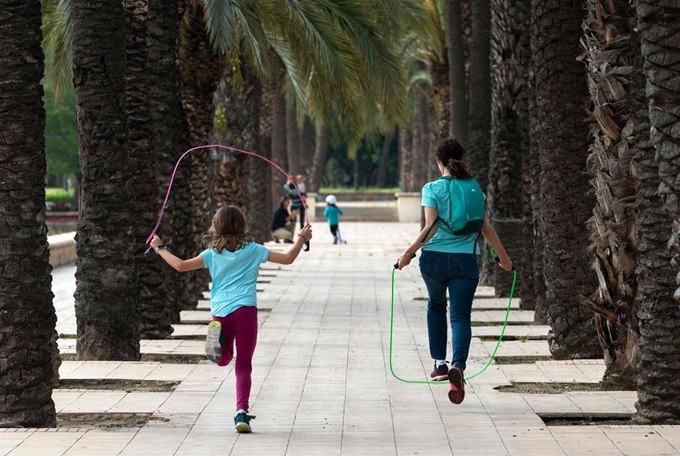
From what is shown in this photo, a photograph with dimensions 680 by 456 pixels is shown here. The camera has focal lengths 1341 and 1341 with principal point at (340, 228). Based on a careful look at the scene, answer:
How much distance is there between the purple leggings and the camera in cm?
814

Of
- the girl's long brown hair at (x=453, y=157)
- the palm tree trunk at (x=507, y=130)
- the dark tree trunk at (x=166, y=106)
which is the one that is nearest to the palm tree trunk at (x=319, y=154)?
the palm tree trunk at (x=507, y=130)

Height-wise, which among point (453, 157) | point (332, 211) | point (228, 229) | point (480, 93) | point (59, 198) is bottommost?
point (59, 198)

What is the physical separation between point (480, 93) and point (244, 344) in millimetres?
13088

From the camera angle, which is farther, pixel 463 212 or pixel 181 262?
pixel 463 212

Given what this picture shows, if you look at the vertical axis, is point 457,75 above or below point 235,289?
above

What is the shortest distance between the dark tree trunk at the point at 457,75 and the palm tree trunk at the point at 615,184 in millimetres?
12355

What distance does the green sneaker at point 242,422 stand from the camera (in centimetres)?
814

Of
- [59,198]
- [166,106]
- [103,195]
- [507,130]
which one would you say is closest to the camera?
[103,195]

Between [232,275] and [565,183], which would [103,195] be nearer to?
[232,275]

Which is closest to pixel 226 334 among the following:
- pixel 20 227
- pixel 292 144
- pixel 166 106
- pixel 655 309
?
pixel 20 227

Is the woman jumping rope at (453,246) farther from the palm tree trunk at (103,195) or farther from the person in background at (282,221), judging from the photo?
the person in background at (282,221)

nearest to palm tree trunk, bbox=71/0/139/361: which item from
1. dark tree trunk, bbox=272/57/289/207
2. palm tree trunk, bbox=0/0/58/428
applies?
palm tree trunk, bbox=0/0/58/428

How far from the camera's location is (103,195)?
11602 millimetres

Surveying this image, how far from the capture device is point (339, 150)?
7800cm
